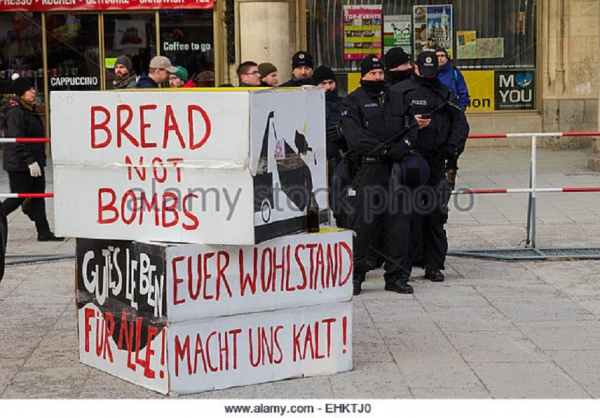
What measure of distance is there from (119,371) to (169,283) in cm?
85

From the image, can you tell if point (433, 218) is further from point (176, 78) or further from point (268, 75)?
point (176, 78)

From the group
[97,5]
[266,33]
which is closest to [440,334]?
[266,33]

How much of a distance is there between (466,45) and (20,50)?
7.31m

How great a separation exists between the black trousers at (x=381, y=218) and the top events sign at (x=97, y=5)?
10.6 metres

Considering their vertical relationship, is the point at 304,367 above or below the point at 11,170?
below

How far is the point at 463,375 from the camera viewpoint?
6.90m

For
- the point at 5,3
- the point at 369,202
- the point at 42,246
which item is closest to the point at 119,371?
the point at 369,202

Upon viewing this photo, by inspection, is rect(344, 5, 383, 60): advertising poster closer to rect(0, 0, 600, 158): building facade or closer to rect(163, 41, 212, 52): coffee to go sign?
rect(0, 0, 600, 158): building facade

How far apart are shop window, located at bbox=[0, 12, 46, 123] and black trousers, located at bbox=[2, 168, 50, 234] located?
25.7 ft

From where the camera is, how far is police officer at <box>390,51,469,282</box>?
9492 mm

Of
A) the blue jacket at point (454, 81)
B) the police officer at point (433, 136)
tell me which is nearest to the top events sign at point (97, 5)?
the blue jacket at point (454, 81)

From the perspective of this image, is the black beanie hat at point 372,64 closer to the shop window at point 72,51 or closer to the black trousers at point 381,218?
the black trousers at point 381,218

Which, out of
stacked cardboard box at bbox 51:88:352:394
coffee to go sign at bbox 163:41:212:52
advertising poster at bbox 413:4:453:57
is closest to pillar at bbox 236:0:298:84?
coffee to go sign at bbox 163:41:212:52

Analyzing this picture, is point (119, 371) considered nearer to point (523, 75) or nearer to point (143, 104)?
point (143, 104)
